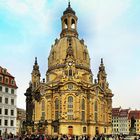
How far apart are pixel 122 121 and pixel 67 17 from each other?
7125cm

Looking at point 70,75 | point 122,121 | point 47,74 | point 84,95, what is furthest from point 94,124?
point 122,121

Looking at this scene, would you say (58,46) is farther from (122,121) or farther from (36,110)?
(122,121)

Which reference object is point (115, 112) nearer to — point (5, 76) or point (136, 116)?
point (136, 116)

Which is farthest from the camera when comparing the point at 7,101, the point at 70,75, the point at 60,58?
the point at 60,58

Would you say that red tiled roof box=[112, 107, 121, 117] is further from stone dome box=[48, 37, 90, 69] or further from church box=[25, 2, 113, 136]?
stone dome box=[48, 37, 90, 69]

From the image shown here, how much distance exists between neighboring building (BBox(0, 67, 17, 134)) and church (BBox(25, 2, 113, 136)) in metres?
24.0

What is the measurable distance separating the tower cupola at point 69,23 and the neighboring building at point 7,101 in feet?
163

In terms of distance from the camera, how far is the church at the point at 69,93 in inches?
4144

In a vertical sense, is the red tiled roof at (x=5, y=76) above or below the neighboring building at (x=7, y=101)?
above

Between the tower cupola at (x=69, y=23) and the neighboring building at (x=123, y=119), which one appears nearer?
the tower cupola at (x=69, y=23)

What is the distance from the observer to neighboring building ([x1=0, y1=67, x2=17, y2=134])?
7475 centimetres

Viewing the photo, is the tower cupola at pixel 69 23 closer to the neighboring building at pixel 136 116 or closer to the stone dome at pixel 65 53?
the stone dome at pixel 65 53

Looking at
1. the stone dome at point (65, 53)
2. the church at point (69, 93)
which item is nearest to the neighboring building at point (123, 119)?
the church at point (69, 93)

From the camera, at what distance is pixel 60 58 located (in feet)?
393
